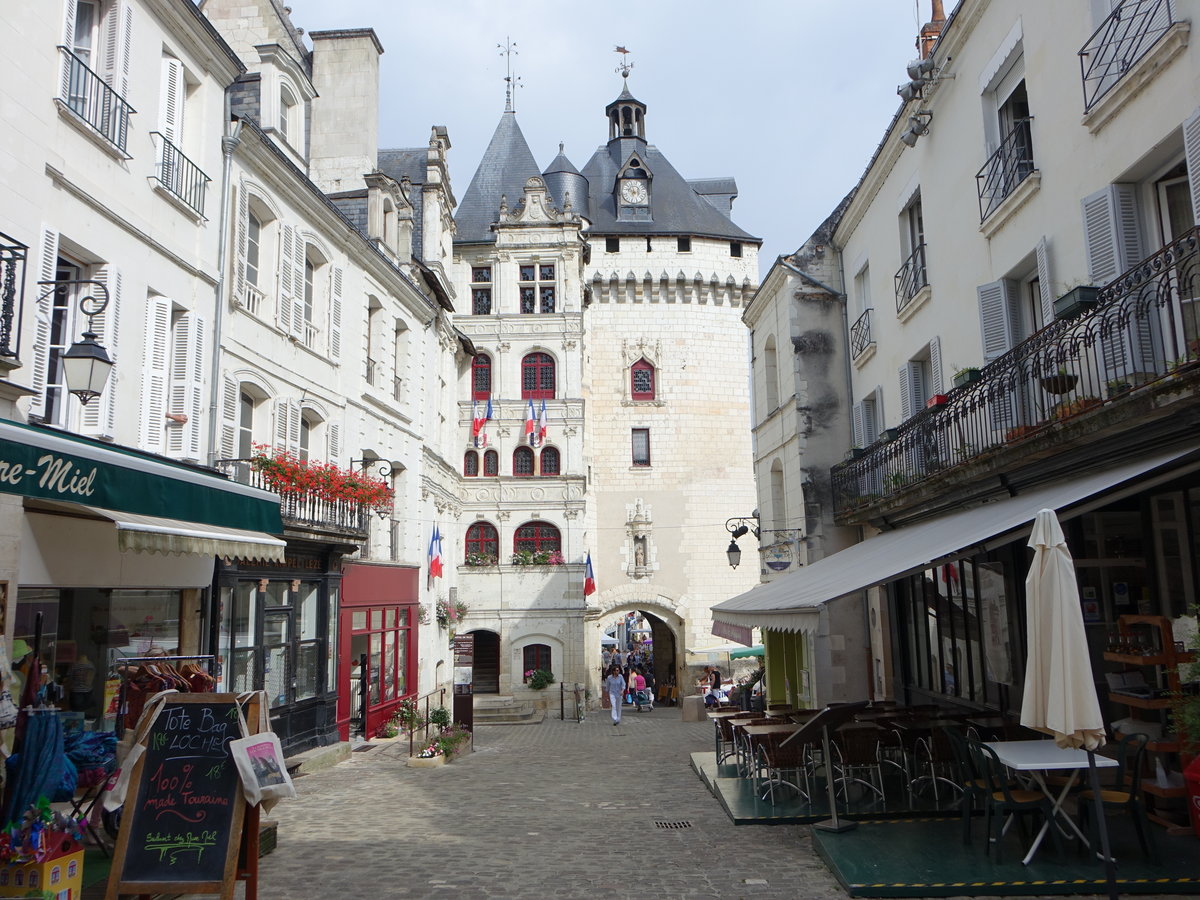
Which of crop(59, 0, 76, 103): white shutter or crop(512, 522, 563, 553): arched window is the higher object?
crop(59, 0, 76, 103): white shutter

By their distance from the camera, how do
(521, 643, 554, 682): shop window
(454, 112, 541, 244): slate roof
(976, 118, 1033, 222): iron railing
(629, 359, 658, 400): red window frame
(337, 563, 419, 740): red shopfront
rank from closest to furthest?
1. (976, 118, 1033, 222): iron railing
2. (337, 563, 419, 740): red shopfront
3. (521, 643, 554, 682): shop window
4. (454, 112, 541, 244): slate roof
5. (629, 359, 658, 400): red window frame

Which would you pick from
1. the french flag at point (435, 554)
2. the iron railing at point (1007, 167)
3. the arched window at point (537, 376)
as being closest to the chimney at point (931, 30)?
the iron railing at point (1007, 167)

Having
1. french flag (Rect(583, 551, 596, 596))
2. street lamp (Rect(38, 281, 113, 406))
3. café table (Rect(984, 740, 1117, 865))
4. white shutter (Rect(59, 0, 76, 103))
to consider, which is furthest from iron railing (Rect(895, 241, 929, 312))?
french flag (Rect(583, 551, 596, 596))

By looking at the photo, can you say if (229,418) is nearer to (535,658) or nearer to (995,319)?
(995,319)

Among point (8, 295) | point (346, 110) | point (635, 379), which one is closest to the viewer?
point (8, 295)

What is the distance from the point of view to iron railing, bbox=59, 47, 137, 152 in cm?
859

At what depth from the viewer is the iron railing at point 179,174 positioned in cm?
1016

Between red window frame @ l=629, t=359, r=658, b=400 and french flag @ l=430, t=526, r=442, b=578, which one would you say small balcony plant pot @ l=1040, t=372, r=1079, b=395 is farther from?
red window frame @ l=629, t=359, r=658, b=400

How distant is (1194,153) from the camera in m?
6.53

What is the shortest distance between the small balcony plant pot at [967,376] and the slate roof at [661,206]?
24572 millimetres

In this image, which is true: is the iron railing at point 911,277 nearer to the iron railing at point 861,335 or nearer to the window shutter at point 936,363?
the window shutter at point 936,363

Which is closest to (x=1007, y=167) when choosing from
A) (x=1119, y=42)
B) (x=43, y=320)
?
(x=1119, y=42)

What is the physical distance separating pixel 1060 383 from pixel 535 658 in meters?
22.5

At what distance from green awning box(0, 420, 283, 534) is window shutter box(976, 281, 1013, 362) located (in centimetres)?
747
